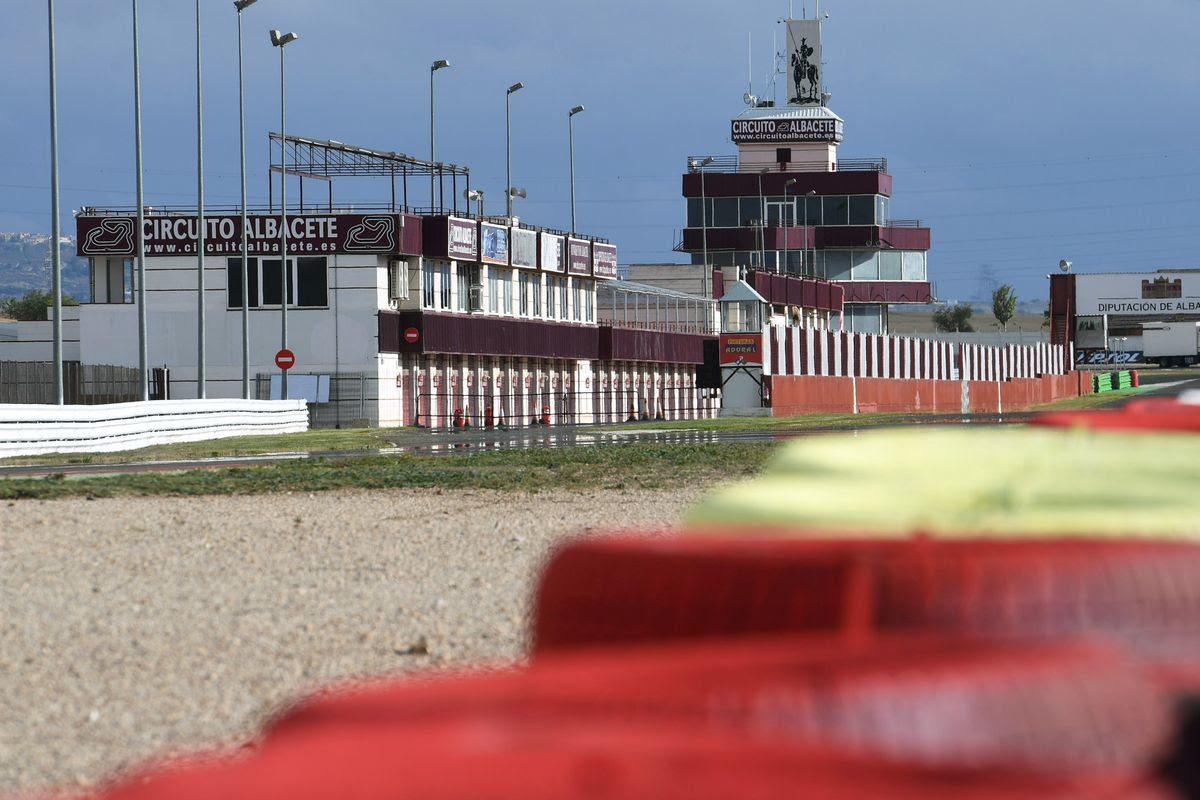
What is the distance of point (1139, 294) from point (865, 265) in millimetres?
27735

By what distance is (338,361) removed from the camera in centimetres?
6319

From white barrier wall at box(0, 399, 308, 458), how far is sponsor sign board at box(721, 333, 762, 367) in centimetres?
1376

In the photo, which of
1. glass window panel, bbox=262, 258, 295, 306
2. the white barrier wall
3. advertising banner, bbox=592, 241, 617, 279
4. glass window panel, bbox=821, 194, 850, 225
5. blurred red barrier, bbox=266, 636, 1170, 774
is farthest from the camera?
glass window panel, bbox=821, 194, 850, 225

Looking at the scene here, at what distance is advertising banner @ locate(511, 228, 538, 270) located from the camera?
233 ft

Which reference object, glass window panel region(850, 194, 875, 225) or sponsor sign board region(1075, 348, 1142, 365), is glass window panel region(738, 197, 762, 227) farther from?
sponsor sign board region(1075, 348, 1142, 365)

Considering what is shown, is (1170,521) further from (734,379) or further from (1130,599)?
(734,379)

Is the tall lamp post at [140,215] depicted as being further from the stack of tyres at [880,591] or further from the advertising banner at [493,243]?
the stack of tyres at [880,591]

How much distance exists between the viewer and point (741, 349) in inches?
2165

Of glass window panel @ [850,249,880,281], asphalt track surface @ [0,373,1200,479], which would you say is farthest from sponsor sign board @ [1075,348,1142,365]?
asphalt track surface @ [0,373,1200,479]

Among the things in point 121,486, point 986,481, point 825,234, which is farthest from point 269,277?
point 825,234

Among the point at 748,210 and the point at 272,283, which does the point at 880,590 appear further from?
the point at 748,210

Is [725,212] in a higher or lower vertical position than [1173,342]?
higher

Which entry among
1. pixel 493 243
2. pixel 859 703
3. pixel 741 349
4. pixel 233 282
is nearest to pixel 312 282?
pixel 233 282

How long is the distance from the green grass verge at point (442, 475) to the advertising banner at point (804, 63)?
122502 millimetres
